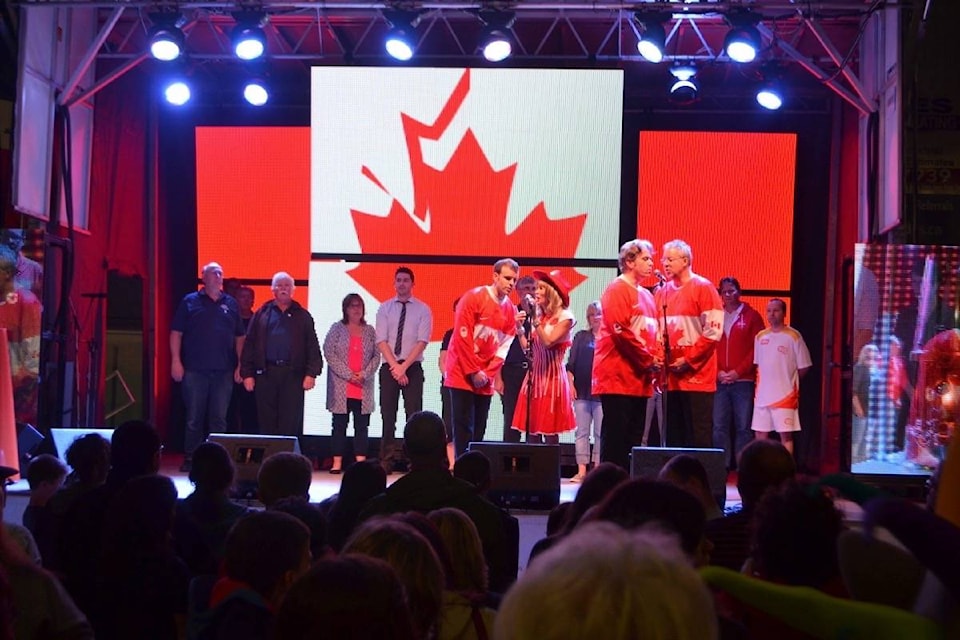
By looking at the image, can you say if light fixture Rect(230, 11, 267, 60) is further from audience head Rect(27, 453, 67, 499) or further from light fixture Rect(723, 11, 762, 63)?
audience head Rect(27, 453, 67, 499)

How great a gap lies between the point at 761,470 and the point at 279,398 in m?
6.40

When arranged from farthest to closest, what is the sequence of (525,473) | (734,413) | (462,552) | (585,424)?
(734,413) < (585,424) < (525,473) < (462,552)

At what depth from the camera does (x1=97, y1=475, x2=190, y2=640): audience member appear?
3.24 meters

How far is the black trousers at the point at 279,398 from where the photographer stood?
9.71 metres

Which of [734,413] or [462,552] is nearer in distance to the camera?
[462,552]

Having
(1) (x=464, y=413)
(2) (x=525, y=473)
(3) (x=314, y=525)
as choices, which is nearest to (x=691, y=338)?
(2) (x=525, y=473)

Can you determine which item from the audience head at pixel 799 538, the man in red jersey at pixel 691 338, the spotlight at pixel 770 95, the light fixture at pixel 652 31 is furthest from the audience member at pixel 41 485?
the spotlight at pixel 770 95

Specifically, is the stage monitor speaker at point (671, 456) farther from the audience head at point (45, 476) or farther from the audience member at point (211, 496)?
the audience head at point (45, 476)

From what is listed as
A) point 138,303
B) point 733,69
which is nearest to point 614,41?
point 733,69

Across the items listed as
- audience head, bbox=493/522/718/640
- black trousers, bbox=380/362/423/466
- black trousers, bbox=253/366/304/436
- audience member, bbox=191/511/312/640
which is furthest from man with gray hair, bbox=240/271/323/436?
audience head, bbox=493/522/718/640

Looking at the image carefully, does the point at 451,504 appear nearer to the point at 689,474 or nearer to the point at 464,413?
the point at 689,474

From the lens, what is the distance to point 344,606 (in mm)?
1564

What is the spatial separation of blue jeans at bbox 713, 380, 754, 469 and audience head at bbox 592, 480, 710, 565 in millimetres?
7938

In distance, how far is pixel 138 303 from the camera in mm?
12094
